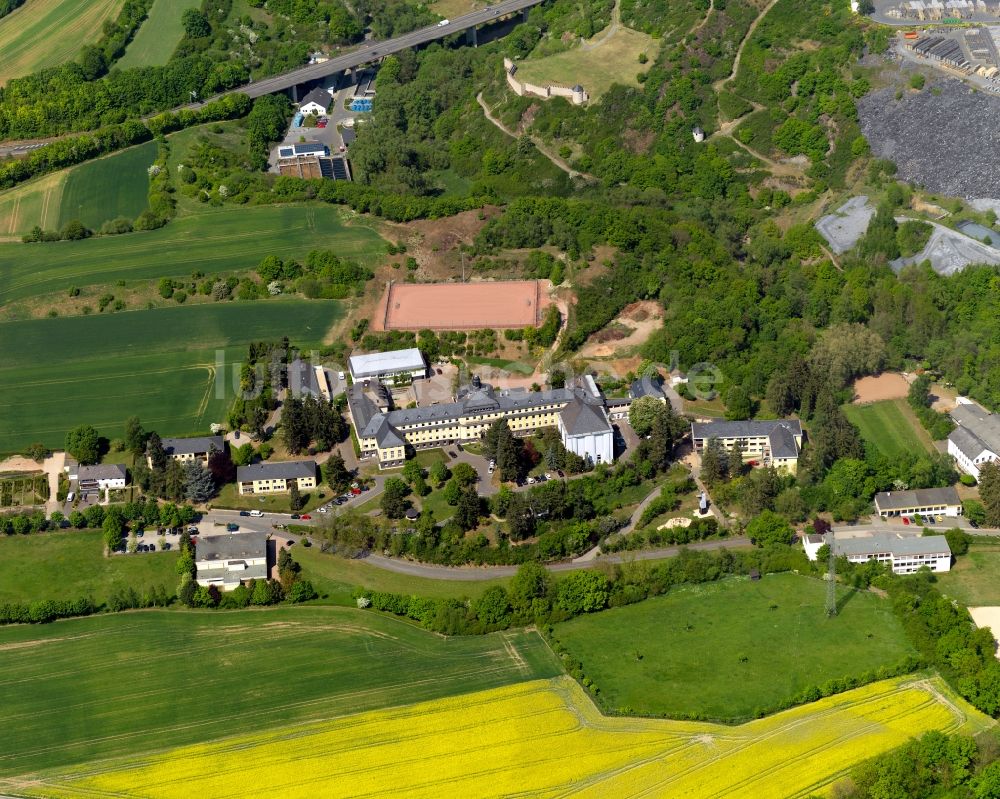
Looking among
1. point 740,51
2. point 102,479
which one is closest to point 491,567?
point 102,479

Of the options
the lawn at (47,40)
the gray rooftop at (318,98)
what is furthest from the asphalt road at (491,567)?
the lawn at (47,40)

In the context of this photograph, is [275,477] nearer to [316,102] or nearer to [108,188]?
[108,188]

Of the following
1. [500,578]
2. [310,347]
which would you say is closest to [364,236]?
[310,347]

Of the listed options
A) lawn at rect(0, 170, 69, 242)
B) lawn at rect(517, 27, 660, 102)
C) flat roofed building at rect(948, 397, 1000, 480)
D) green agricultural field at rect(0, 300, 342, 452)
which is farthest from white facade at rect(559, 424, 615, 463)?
lawn at rect(0, 170, 69, 242)

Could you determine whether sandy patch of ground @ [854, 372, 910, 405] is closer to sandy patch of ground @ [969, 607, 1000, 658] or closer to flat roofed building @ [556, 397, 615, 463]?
flat roofed building @ [556, 397, 615, 463]

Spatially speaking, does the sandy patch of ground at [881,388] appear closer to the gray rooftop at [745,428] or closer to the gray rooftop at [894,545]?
the gray rooftop at [745,428]

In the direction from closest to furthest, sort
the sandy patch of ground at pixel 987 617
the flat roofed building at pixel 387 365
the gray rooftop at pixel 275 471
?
the sandy patch of ground at pixel 987 617
the gray rooftop at pixel 275 471
the flat roofed building at pixel 387 365

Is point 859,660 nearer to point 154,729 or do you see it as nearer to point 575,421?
point 575,421
